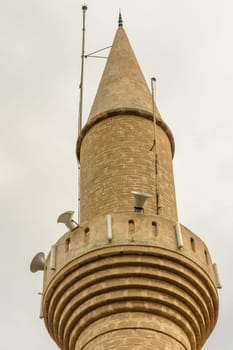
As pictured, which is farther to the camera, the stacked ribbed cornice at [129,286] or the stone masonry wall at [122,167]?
the stone masonry wall at [122,167]

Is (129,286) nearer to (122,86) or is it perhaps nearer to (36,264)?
(36,264)

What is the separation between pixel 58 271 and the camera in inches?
382

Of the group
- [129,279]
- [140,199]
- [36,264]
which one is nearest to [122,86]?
[140,199]

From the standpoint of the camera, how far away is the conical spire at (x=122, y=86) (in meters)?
12.0

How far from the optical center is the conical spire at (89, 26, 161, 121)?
39.3 feet

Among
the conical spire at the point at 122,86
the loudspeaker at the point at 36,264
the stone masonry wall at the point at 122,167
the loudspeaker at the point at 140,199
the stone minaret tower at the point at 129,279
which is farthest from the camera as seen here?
the conical spire at the point at 122,86

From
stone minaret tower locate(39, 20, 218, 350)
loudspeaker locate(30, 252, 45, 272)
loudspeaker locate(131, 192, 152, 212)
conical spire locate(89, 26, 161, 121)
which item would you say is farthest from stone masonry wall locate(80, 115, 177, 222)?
loudspeaker locate(30, 252, 45, 272)

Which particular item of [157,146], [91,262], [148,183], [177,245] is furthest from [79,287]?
[157,146]

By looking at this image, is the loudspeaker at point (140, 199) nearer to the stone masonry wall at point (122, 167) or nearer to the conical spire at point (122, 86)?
the stone masonry wall at point (122, 167)

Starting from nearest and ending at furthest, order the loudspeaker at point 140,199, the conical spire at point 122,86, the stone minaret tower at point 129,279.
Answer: the stone minaret tower at point 129,279 < the loudspeaker at point 140,199 < the conical spire at point 122,86

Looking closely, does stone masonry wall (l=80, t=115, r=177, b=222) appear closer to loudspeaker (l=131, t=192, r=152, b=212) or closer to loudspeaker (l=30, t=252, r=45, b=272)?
loudspeaker (l=131, t=192, r=152, b=212)

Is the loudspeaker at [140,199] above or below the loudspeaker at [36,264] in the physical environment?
above

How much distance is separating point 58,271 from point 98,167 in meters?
2.03

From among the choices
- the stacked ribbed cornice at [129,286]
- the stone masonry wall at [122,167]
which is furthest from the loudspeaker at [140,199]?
the stone masonry wall at [122,167]
